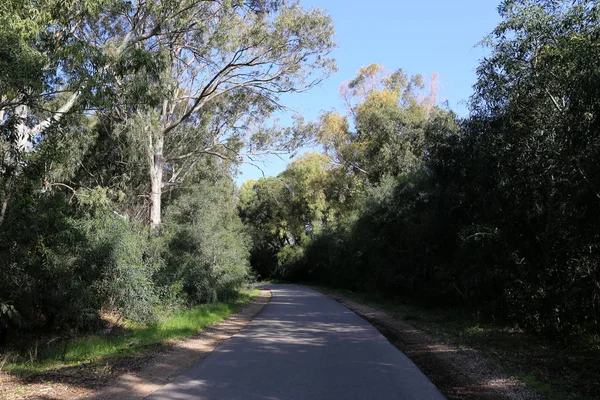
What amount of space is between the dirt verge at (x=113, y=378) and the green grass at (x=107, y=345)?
0.61 metres

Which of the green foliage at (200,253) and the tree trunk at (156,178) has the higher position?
the tree trunk at (156,178)

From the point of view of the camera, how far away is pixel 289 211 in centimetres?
5691

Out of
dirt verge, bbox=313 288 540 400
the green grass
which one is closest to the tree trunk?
the green grass

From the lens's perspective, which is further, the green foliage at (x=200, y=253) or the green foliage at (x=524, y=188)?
the green foliage at (x=200, y=253)

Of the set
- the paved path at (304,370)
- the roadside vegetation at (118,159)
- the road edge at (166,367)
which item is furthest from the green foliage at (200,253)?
the paved path at (304,370)

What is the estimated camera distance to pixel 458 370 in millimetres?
8555

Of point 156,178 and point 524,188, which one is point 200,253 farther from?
point 524,188

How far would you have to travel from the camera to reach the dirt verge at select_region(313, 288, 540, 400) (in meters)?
6.96

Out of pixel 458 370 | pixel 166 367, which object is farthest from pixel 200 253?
pixel 458 370

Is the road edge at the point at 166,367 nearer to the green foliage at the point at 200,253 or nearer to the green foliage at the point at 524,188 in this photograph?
the green foliage at the point at 200,253

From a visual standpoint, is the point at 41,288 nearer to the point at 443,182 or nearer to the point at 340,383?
the point at 340,383

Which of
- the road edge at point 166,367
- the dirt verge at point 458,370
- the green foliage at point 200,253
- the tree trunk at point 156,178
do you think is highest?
the tree trunk at point 156,178

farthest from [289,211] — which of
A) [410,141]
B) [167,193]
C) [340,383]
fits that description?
[340,383]

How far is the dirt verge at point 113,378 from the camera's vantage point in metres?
6.89
